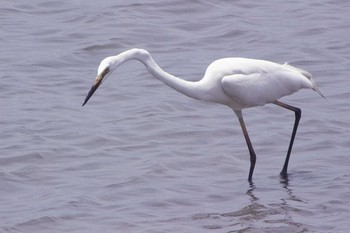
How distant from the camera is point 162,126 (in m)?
12.7

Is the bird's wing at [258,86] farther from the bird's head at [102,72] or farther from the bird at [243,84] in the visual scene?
the bird's head at [102,72]

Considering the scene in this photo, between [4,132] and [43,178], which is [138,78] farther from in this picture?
[43,178]

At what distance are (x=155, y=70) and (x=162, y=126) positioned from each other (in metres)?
2.76

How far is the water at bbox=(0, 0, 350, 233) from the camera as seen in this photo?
9547 mm

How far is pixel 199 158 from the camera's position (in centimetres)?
1133

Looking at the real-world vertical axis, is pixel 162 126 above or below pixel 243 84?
below

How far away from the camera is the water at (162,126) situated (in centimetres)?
955

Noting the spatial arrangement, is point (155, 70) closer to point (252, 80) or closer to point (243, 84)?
point (243, 84)

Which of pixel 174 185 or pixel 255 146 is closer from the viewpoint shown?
pixel 174 185

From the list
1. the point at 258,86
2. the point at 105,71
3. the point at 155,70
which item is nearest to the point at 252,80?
the point at 258,86

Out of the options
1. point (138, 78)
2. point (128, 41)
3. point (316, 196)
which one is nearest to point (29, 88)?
point (138, 78)

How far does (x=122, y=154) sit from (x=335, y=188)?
251 centimetres

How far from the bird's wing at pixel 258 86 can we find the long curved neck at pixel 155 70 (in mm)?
293

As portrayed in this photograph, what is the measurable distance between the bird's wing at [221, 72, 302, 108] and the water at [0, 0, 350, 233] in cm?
79
